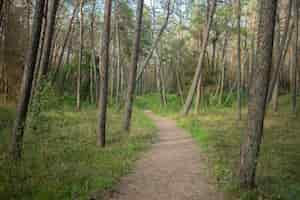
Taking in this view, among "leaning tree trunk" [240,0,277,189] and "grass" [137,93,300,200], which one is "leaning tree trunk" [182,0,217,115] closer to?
"grass" [137,93,300,200]

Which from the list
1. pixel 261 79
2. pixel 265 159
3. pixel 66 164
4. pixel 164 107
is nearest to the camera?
pixel 261 79

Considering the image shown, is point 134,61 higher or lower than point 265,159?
higher

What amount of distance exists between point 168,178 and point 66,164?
9.06ft

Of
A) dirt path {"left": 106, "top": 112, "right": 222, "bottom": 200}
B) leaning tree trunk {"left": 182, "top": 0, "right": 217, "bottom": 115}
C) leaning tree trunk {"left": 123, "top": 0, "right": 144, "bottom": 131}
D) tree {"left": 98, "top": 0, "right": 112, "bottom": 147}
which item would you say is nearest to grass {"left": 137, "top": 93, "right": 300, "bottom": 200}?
dirt path {"left": 106, "top": 112, "right": 222, "bottom": 200}

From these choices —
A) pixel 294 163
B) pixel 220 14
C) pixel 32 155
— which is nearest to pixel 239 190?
pixel 294 163

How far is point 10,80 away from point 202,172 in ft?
53.5

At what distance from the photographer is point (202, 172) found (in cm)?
681

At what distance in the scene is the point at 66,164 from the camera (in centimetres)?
673

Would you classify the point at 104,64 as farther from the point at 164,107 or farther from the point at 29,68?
the point at 164,107

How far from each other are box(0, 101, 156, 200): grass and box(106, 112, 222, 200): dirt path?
1.24 feet

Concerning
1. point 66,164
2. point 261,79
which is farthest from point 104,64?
point 261,79

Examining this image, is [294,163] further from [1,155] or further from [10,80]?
[10,80]

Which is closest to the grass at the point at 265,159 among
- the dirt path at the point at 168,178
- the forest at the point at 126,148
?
the forest at the point at 126,148

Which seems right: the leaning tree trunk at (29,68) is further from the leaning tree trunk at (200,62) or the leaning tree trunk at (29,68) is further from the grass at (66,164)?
the leaning tree trunk at (200,62)
